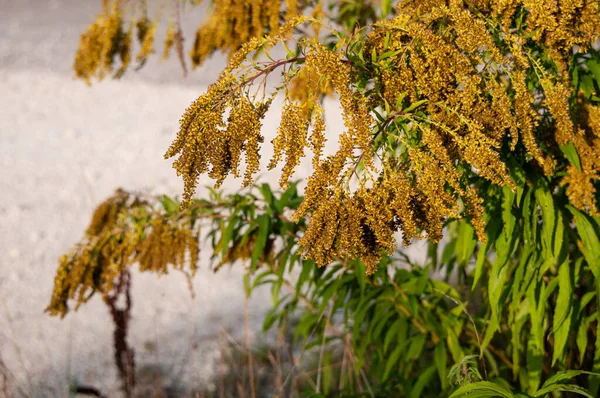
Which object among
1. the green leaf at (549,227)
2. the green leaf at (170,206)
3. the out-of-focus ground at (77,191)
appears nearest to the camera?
the green leaf at (549,227)

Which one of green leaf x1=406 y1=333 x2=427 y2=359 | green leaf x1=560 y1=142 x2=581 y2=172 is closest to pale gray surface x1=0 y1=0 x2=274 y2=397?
green leaf x1=406 y1=333 x2=427 y2=359

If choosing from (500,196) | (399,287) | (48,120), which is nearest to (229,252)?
(399,287)

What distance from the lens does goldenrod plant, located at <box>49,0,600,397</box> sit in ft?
4.32

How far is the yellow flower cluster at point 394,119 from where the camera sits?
1.30 m

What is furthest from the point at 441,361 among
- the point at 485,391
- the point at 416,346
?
the point at 485,391

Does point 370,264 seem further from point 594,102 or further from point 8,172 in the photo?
point 8,172

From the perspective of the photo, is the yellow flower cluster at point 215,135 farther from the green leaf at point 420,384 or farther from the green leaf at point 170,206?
the green leaf at point 420,384

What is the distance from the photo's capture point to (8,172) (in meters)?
6.75

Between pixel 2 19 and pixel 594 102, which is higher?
pixel 2 19

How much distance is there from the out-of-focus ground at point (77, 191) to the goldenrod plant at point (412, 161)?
1.76 ft

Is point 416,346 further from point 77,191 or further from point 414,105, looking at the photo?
point 77,191

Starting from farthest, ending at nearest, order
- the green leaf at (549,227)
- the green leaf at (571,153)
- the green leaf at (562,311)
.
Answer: the green leaf at (562,311) → the green leaf at (549,227) → the green leaf at (571,153)

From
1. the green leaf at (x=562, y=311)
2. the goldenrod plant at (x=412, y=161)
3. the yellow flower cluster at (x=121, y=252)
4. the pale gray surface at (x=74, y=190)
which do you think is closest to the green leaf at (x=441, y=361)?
the goldenrod plant at (x=412, y=161)

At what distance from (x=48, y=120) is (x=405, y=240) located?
7.14 meters
